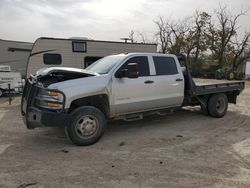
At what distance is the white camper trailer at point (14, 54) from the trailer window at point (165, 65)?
13488mm

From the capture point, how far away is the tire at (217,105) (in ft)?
25.8

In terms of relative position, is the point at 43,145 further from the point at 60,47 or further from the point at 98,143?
the point at 60,47

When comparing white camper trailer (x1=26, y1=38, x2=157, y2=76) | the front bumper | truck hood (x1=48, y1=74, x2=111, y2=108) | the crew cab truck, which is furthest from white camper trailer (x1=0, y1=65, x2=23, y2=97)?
truck hood (x1=48, y1=74, x2=111, y2=108)

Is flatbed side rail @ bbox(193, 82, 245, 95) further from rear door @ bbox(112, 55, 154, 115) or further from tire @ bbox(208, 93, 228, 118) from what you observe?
rear door @ bbox(112, 55, 154, 115)

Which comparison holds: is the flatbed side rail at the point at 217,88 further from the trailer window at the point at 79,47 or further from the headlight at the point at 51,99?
the trailer window at the point at 79,47

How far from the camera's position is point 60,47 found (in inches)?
Answer: 445

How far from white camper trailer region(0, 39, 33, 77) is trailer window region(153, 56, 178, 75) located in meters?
13.5

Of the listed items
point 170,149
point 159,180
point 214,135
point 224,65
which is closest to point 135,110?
point 170,149

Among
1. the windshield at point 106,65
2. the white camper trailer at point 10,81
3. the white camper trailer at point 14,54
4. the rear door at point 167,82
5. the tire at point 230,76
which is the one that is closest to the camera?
the windshield at point 106,65

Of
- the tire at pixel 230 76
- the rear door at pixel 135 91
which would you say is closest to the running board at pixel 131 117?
the rear door at pixel 135 91

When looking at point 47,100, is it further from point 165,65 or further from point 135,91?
point 165,65

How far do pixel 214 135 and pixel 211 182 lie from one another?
248 cm

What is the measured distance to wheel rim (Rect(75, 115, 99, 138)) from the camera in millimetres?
5223

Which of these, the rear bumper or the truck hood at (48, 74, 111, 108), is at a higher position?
the truck hood at (48, 74, 111, 108)
